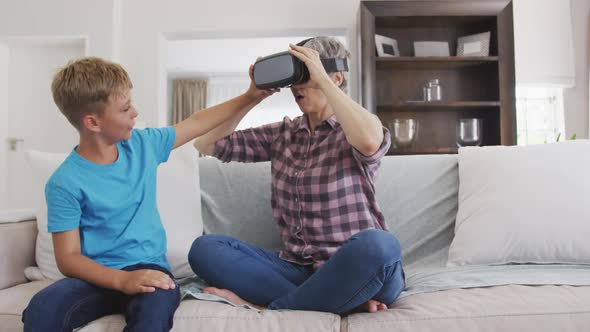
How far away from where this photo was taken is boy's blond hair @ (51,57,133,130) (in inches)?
47.5

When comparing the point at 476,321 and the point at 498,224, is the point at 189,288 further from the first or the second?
the point at 498,224

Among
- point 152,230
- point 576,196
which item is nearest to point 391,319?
point 152,230

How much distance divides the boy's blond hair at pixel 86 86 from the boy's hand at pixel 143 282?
0.40 m

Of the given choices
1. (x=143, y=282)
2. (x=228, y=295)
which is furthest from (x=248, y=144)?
(x=143, y=282)

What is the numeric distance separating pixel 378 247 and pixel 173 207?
705 mm

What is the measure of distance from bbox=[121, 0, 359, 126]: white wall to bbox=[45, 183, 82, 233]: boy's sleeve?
9.94ft

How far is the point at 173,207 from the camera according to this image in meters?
1.52

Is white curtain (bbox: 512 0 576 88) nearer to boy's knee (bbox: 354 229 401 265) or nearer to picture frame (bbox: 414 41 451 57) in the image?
picture frame (bbox: 414 41 451 57)

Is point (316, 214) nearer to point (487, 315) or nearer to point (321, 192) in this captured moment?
point (321, 192)

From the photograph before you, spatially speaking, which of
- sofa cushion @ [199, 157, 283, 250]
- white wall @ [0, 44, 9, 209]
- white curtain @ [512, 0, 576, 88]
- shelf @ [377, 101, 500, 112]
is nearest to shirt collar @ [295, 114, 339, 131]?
sofa cushion @ [199, 157, 283, 250]

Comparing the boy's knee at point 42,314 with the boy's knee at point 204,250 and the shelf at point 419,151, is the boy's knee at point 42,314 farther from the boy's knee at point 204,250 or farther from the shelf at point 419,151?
the shelf at point 419,151

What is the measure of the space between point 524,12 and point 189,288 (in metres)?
3.85

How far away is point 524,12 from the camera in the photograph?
13.6ft

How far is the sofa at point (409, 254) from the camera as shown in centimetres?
106
